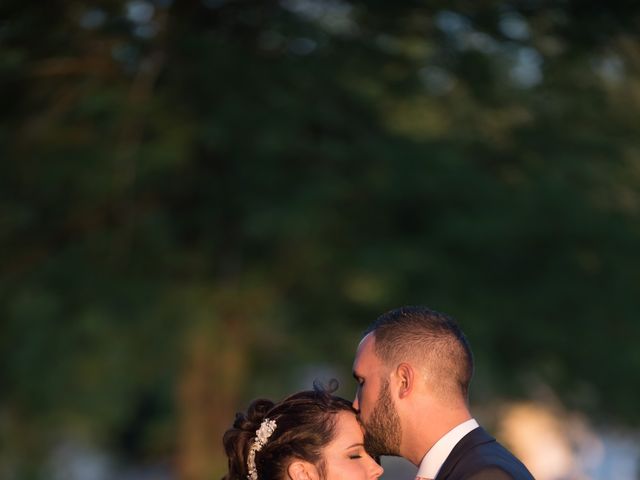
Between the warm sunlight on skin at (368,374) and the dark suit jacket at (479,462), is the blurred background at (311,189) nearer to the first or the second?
the warm sunlight on skin at (368,374)

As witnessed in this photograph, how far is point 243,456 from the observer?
14.5ft

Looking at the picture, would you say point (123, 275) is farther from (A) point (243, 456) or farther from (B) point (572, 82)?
(A) point (243, 456)

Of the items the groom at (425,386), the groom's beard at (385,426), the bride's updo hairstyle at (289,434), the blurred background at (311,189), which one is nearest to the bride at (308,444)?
the bride's updo hairstyle at (289,434)

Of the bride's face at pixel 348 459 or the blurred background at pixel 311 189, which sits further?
the blurred background at pixel 311 189

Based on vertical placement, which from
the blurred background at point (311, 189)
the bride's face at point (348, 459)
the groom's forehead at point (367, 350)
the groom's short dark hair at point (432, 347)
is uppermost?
the groom's short dark hair at point (432, 347)

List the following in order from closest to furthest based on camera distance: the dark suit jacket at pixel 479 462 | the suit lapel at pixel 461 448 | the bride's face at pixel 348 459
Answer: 1. the dark suit jacket at pixel 479 462
2. the suit lapel at pixel 461 448
3. the bride's face at pixel 348 459

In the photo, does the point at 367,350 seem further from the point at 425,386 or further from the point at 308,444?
the point at 308,444

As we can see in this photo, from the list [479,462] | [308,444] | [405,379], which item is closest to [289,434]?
[308,444]

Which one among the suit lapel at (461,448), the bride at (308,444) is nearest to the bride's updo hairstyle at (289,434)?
the bride at (308,444)

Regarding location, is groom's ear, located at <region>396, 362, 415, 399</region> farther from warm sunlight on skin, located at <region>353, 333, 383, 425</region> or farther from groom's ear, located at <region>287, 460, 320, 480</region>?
groom's ear, located at <region>287, 460, 320, 480</region>

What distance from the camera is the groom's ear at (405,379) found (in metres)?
3.88

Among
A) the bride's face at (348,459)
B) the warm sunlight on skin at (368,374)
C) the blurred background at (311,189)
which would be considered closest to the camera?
the warm sunlight on skin at (368,374)

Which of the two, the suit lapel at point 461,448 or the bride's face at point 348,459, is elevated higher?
the suit lapel at point 461,448

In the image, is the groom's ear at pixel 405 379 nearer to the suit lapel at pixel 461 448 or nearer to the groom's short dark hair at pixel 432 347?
the groom's short dark hair at pixel 432 347
